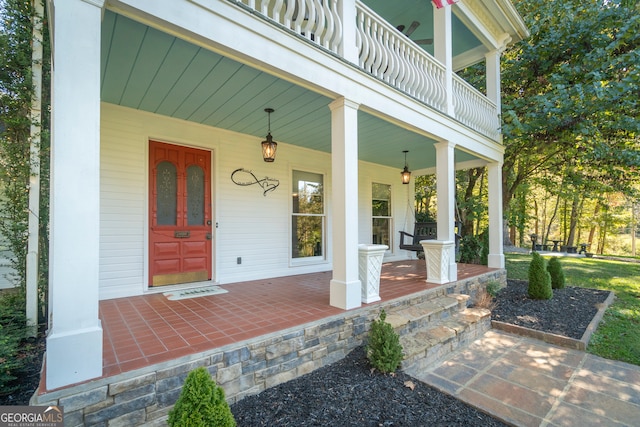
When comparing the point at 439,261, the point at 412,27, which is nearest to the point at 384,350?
the point at 439,261

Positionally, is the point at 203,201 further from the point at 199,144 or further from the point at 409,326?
the point at 409,326

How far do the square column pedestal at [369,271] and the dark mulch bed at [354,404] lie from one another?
89cm

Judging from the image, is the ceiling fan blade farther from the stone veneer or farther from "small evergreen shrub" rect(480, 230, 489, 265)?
"small evergreen shrub" rect(480, 230, 489, 265)

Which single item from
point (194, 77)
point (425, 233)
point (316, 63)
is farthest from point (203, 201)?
point (425, 233)

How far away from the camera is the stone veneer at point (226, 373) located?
165 centimetres

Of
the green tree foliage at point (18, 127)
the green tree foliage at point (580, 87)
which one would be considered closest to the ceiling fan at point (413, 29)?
the green tree foliage at point (580, 87)

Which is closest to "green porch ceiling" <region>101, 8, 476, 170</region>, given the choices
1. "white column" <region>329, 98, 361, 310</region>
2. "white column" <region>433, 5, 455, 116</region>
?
"white column" <region>433, 5, 455, 116</region>

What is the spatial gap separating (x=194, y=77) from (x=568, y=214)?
2554cm

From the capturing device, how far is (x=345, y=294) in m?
3.06

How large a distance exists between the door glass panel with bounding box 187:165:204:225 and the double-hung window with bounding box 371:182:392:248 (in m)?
4.02

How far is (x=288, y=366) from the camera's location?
2477 millimetres

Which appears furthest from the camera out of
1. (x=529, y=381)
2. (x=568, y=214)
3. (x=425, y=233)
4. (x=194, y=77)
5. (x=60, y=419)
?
(x=568, y=214)

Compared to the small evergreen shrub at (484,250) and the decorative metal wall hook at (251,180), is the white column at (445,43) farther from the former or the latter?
the small evergreen shrub at (484,250)

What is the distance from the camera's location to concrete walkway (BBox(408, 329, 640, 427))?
→ 223cm
